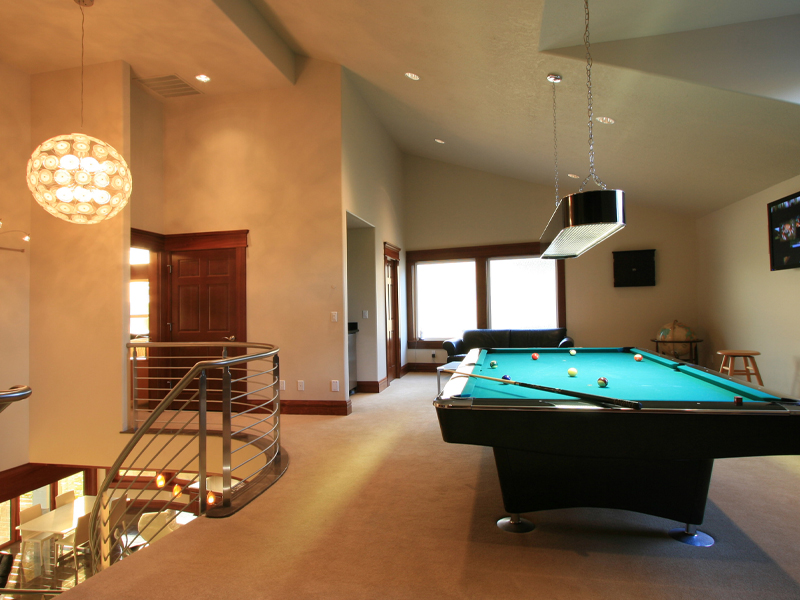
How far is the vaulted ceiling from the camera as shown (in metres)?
3.48

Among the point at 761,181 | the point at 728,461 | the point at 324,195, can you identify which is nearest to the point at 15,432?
the point at 324,195

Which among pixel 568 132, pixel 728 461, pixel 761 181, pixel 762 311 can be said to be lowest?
pixel 728 461

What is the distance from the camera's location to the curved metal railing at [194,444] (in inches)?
111

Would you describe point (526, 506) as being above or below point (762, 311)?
below

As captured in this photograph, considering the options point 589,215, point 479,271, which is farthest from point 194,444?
point 479,271

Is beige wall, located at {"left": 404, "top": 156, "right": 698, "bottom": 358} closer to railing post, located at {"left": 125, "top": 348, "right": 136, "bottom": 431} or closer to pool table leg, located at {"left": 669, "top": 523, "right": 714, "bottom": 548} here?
railing post, located at {"left": 125, "top": 348, "right": 136, "bottom": 431}

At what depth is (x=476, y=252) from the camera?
8453mm

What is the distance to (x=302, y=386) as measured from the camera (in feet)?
18.5

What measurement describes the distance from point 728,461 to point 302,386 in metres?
4.21

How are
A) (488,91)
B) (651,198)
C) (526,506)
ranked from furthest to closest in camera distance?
(651,198)
(488,91)
(526,506)

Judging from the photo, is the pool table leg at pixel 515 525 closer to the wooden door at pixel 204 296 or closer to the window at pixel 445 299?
the wooden door at pixel 204 296

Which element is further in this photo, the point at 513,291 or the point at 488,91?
the point at 513,291

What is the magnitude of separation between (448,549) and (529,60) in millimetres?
3739

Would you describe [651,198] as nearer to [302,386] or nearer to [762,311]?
[762,311]
